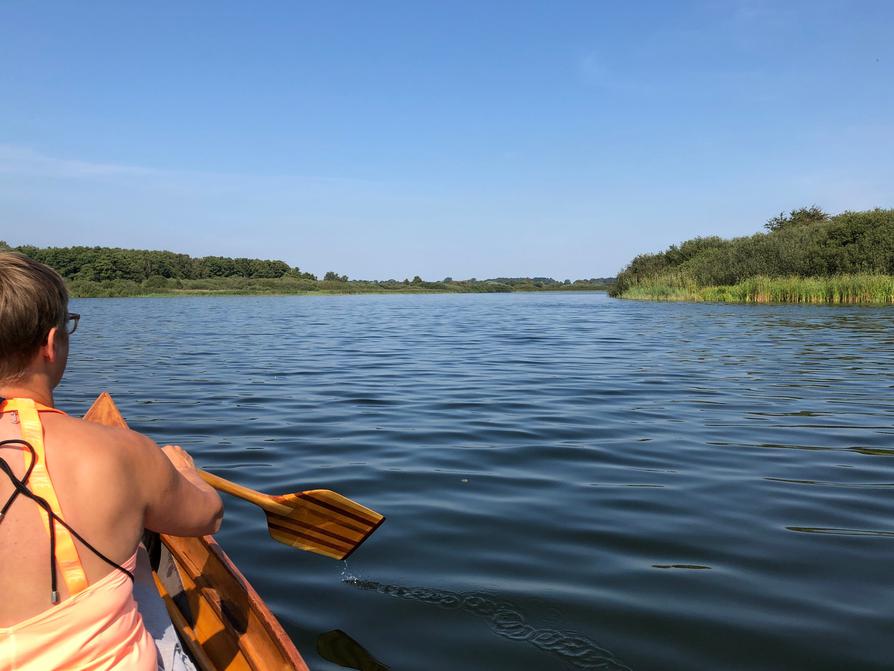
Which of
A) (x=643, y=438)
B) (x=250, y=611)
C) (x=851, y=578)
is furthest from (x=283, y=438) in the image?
(x=851, y=578)

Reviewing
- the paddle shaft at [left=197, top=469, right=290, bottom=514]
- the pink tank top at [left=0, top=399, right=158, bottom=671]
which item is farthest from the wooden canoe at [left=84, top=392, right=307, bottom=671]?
the pink tank top at [left=0, top=399, right=158, bottom=671]

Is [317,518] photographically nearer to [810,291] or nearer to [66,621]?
[66,621]

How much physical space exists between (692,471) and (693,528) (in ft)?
4.94

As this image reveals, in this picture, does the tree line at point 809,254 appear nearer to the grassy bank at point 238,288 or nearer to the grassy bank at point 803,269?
the grassy bank at point 803,269

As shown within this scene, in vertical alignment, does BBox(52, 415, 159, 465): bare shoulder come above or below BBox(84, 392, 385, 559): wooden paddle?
above

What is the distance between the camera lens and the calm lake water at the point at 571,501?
3.57m

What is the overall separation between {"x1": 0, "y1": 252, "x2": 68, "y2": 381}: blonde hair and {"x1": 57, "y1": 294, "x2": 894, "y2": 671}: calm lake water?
7.19ft

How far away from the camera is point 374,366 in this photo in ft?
48.3

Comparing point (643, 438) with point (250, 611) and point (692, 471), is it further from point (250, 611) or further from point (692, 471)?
point (250, 611)

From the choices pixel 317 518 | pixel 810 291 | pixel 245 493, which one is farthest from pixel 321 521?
pixel 810 291

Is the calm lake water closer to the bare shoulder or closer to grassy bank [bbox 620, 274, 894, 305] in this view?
the bare shoulder

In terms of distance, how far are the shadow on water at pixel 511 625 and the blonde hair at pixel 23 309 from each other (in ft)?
8.68

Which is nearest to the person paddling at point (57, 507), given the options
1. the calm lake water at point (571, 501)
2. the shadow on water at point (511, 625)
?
the calm lake water at point (571, 501)

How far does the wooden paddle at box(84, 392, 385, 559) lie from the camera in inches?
138
